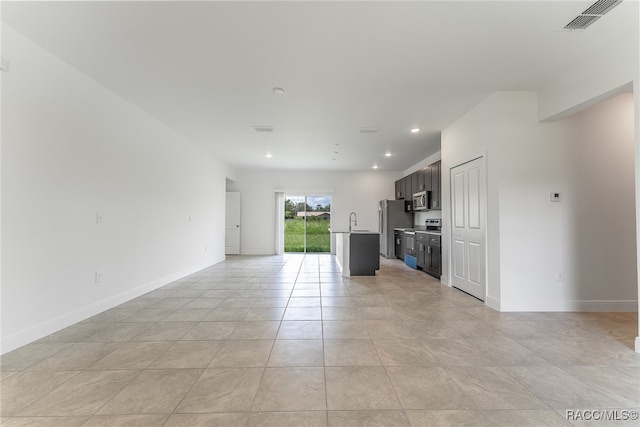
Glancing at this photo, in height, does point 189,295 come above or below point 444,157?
below

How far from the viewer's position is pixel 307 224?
909cm

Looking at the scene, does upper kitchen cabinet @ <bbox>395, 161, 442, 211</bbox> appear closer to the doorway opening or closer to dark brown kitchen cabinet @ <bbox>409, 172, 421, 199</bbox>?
dark brown kitchen cabinet @ <bbox>409, 172, 421, 199</bbox>

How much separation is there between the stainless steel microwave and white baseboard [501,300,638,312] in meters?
3.12

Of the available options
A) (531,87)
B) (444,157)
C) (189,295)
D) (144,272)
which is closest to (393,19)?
(531,87)

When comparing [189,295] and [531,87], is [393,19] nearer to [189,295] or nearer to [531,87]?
[531,87]

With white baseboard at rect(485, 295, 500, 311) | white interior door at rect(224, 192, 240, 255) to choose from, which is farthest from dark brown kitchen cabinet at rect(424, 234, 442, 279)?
white interior door at rect(224, 192, 240, 255)

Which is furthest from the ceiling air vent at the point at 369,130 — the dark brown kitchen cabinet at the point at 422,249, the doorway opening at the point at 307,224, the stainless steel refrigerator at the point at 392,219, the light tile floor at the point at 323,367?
the doorway opening at the point at 307,224

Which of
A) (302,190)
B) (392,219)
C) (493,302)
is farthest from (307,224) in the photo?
(493,302)

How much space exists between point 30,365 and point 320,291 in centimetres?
317

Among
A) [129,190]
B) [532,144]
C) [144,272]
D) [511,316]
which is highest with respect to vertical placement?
[532,144]

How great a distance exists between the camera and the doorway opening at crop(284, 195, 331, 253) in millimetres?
9016

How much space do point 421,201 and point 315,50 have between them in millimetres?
4800

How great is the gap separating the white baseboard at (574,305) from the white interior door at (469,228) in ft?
1.23

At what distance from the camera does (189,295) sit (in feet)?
13.3
